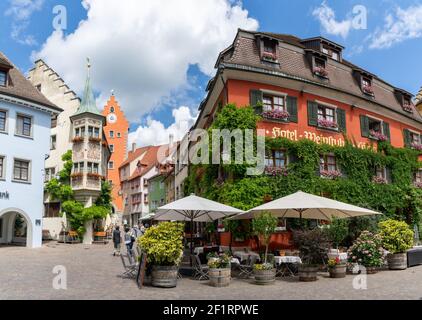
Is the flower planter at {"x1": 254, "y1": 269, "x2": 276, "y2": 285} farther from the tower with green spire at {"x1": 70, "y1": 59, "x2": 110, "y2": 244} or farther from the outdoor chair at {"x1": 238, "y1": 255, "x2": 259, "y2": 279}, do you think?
the tower with green spire at {"x1": 70, "y1": 59, "x2": 110, "y2": 244}

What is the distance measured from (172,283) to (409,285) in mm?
6444

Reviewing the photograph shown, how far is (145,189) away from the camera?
6588 cm

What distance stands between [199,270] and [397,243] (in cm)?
778

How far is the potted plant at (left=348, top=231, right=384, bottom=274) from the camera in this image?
1400cm

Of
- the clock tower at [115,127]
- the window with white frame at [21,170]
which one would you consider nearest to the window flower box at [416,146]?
the window with white frame at [21,170]

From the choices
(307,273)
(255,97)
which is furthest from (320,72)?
(307,273)

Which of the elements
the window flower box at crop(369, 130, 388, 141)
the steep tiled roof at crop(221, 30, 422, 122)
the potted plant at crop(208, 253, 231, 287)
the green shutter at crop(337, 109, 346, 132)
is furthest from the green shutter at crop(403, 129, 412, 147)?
the potted plant at crop(208, 253, 231, 287)

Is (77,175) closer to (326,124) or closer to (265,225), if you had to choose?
(326,124)

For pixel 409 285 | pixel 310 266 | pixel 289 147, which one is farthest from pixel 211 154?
pixel 409 285

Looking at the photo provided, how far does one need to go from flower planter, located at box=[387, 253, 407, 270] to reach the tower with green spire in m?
26.5

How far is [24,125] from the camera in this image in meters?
27.9

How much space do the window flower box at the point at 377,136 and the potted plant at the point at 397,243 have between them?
33.1 ft
